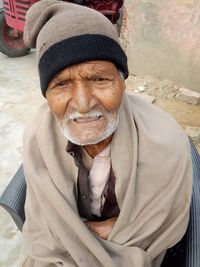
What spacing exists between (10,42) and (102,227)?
4.53 metres

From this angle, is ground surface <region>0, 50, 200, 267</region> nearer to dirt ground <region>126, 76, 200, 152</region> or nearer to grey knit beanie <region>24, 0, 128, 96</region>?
dirt ground <region>126, 76, 200, 152</region>

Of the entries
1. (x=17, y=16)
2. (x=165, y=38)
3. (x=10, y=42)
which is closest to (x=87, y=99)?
(x=165, y=38)

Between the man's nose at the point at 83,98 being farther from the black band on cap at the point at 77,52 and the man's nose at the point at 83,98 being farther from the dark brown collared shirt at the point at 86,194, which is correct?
the dark brown collared shirt at the point at 86,194

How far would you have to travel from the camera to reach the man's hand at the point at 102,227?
1.60 m

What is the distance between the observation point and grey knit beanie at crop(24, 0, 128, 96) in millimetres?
1257

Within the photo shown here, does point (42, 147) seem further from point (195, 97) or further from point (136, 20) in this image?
point (136, 20)

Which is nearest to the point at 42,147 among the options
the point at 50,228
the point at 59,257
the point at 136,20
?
the point at 50,228

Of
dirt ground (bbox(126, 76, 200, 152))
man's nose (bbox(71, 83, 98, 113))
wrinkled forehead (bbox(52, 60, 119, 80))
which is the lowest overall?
dirt ground (bbox(126, 76, 200, 152))

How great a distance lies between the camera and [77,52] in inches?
49.3

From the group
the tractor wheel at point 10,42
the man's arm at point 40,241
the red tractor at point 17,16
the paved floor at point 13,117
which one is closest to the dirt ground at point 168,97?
the red tractor at point 17,16

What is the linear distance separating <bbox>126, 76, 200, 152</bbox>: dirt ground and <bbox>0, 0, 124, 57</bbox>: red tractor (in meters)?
1.04

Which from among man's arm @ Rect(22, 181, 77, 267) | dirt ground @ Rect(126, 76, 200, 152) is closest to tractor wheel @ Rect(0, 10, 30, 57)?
dirt ground @ Rect(126, 76, 200, 152)

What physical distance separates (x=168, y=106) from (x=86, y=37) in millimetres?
2856

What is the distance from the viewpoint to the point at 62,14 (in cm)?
129
